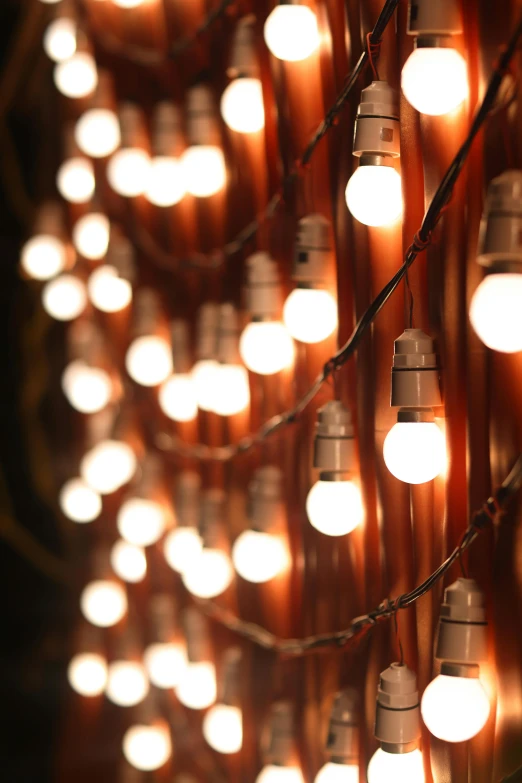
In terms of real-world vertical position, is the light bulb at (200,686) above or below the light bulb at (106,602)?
below

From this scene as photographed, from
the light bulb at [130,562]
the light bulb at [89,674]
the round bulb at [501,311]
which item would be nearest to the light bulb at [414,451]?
the round bulb at [501,311]

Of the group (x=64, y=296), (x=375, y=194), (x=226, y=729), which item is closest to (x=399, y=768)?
(x=226, y=729)

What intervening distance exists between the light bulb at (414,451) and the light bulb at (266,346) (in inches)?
14.2

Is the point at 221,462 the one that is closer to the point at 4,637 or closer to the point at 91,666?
the point at 91,666

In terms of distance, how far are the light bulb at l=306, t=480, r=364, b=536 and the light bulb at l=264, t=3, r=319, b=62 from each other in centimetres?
57

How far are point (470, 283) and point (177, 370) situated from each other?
0.81 metres

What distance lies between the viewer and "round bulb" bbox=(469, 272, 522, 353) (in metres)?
0.77

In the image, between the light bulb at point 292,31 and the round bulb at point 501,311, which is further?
the light bulb at point 292,31

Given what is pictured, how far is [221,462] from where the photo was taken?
62.6 inches

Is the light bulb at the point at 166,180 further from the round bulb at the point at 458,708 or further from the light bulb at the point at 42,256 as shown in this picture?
the round bulb at the point at 458,708

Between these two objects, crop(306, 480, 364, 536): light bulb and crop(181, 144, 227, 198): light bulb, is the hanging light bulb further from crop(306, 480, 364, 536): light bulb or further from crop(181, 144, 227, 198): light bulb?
crop(181, 144, 227, 198): light bulb

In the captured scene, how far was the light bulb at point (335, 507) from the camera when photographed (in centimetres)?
108

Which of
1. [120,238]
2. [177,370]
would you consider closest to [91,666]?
[177,370]

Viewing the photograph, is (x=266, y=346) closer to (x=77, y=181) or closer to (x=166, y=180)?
(x=166, y=180)
